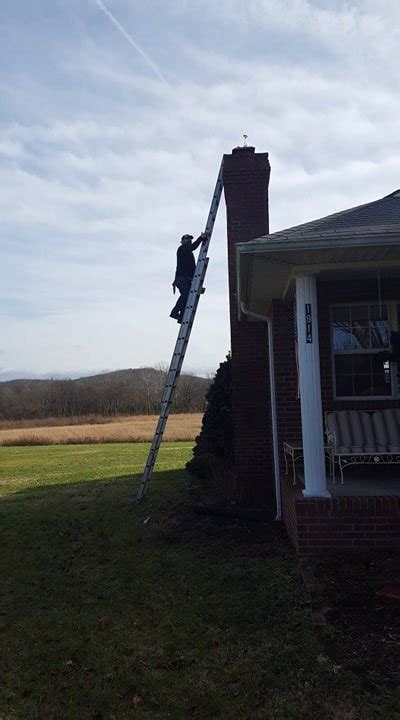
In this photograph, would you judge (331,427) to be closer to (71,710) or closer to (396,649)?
(396,649)

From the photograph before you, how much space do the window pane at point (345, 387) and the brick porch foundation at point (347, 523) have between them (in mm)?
2799

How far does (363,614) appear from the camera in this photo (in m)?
4.81

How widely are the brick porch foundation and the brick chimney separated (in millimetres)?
4565

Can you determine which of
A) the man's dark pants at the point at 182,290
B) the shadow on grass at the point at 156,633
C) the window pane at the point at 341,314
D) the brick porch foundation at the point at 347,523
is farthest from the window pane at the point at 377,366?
the man's dark pants at the point at 182,290

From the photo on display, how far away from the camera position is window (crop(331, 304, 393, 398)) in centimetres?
875

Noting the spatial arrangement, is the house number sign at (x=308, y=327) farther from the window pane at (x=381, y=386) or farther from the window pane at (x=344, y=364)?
the window pane at (x=381, y=386)

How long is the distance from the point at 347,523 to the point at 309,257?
2.69 m

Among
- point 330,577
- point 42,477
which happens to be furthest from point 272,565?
point 42,477

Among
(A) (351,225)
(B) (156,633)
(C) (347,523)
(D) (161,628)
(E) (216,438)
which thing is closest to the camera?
(B) (156,633)

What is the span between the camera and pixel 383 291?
28.2 ft

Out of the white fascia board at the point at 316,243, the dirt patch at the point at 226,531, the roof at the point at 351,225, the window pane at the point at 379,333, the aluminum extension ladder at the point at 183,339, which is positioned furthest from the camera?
the aluminum extension ladder at the point at 183,339

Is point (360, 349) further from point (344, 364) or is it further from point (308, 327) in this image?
point (308, 327)

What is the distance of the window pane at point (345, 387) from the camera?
29.2 feet

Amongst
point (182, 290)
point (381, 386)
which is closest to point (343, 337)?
point (381, 386)
